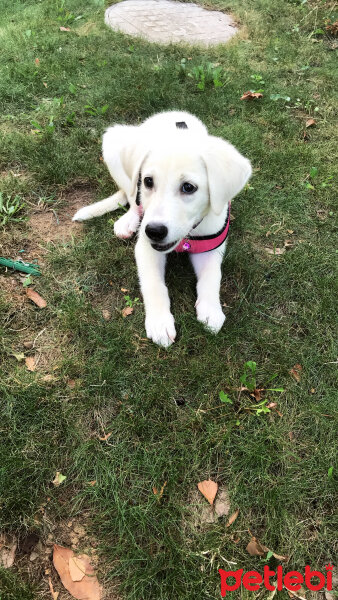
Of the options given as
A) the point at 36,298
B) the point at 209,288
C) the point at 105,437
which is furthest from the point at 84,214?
the point at 105,437

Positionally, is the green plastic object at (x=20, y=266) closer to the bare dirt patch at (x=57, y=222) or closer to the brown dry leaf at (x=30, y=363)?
the bare dirt patch at (x=57, y=222)

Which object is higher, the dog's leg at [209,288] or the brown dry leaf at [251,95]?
the brown dry leaf at [251,95]

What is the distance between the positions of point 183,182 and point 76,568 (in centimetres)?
180

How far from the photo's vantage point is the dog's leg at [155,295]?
88.7 inches

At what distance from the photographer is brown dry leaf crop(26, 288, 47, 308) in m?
2.40

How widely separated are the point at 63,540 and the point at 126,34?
5.37 metres

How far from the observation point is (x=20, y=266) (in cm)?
254

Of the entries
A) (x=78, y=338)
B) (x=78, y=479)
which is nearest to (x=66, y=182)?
(x=78, y=338)

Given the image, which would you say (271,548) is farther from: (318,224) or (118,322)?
(318,224)

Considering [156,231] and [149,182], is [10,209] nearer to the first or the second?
[149,182]

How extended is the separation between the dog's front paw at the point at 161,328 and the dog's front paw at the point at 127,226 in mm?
733

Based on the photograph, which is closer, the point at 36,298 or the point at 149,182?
the point at 149,182

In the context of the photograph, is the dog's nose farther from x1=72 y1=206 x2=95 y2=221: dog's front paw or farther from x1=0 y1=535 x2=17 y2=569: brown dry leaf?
x1=0 y1=535 x2=17 y2=569: brown dry leaf

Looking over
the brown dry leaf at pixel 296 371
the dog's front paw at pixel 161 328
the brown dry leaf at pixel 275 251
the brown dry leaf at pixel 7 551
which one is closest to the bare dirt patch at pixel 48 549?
the brown dry leaf at pixel 7 551
